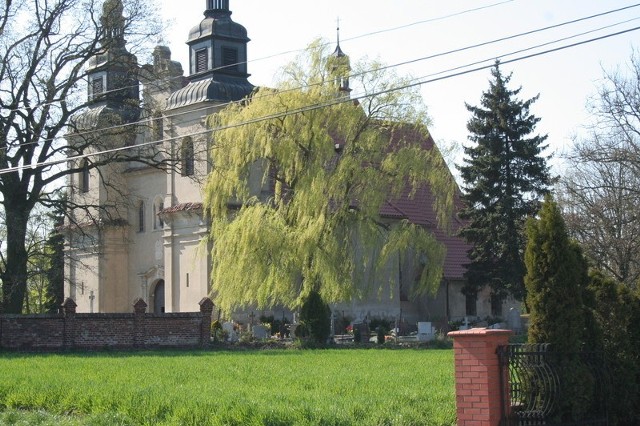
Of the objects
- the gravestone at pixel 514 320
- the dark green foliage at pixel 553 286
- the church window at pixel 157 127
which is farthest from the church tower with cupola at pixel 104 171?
the dark green foliage at pixel 553 286

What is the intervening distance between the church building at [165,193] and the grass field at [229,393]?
16.9 meters

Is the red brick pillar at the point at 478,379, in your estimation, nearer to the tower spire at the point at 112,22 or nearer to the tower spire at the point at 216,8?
the tower spire at the point at 112,22

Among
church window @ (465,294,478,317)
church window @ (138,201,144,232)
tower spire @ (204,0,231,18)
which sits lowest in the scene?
church window @ (465,294,478,317)

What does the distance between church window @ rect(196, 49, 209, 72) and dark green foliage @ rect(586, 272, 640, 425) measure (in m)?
36.3

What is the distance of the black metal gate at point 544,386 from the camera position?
44.3 feet

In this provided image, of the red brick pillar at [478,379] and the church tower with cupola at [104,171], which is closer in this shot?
the red brick pillar at [478,379]

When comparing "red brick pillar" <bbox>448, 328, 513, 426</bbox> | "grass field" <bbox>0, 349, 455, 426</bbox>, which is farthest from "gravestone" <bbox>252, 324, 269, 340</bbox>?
"red brick pillar" <bbox>448, 328, 513, 426</bbox>

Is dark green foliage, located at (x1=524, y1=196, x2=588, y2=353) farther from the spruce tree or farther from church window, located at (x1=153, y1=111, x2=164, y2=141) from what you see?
the spruce tree

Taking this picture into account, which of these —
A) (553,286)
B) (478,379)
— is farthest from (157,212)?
(478,379)

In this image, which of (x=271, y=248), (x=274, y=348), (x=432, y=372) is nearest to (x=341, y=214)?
(x=271, y=248)

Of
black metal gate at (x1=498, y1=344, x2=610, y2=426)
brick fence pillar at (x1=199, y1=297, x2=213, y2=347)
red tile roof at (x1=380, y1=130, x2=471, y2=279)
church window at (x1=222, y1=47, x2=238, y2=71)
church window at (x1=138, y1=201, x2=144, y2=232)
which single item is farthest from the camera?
church window at (x1=138, y1=201, x2=144, y2=232)

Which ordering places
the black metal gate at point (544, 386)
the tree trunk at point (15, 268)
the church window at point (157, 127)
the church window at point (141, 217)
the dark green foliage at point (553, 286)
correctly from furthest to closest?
the church window at point (141, 217), the church window at point (157, 127), the tree trunk at point (15, 268), the dark green foliage at point (553, 286), the black metal gate at point (544, 386)

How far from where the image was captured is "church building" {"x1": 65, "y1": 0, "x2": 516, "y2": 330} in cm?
4038

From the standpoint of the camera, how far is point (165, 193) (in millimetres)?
53875
